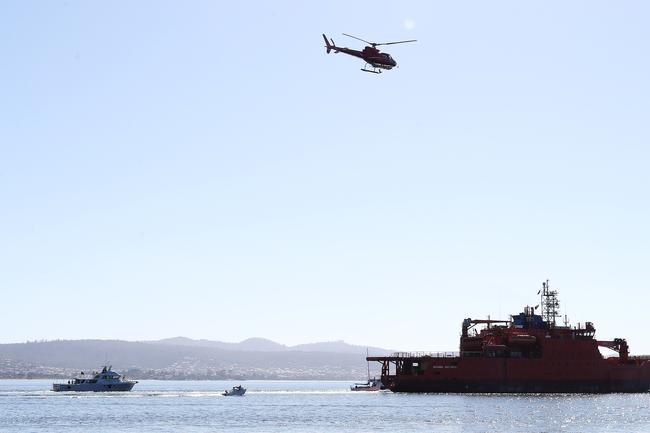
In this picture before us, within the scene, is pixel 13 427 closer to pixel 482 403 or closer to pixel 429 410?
pixel 429 410

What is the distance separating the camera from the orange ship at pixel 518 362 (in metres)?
98.8

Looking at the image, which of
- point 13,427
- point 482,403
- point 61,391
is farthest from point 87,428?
point 61,391

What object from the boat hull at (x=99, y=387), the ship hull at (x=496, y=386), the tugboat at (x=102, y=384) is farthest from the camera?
the tugboat at (x=102, y=384)

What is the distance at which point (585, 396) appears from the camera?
9850cm

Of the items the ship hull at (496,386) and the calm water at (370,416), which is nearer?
the calm water at (370,416)

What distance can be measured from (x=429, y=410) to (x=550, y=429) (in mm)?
16783

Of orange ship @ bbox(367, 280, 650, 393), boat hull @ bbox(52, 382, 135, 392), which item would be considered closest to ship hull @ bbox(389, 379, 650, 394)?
orange ship @ bbox(367, 280, 650, 393)

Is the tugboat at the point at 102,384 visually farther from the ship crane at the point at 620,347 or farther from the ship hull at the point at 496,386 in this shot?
the ship crane at the point at 620,347

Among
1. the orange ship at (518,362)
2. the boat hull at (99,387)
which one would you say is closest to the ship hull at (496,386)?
the orange ship at (518,362)

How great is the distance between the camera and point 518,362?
9894 cm

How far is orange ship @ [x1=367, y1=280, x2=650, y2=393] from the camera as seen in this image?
98.8 meters

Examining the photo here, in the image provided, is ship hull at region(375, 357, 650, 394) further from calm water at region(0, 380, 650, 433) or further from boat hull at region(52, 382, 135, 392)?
boat hull at region(52, 382, 135, 392)

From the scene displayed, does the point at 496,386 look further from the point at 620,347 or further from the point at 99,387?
the point at 99,387

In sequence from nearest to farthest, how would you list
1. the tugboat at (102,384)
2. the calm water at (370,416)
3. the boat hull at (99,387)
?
the calm water at (370,416) → the boat hull at (99,387) → the tugboat at (102,384)
